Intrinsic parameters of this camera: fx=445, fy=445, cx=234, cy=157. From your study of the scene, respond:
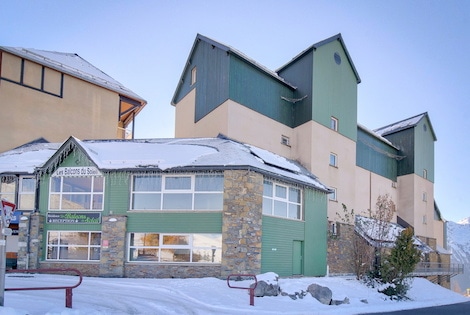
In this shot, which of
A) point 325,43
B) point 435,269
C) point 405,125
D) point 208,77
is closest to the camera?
point 208,77

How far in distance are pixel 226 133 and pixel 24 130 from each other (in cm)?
1210

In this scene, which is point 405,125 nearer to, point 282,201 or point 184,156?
point 282,201

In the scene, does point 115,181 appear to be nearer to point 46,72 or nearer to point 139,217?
point 139,217

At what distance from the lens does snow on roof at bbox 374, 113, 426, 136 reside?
39.2 m

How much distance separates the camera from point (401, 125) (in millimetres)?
40594

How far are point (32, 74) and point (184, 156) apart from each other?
508 inches

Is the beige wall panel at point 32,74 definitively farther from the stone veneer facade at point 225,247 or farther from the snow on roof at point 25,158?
the stone veneer facade at point 225,247

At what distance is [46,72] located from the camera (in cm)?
2736

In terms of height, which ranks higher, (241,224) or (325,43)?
(325,43)

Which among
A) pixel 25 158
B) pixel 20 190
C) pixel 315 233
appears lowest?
pixel 315 233

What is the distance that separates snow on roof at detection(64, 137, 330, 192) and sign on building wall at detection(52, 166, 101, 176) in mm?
546

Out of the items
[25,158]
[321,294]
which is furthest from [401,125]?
[25,158]

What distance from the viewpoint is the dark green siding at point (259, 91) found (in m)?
24.6

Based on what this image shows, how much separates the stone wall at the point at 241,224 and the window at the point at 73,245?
5.73 m
